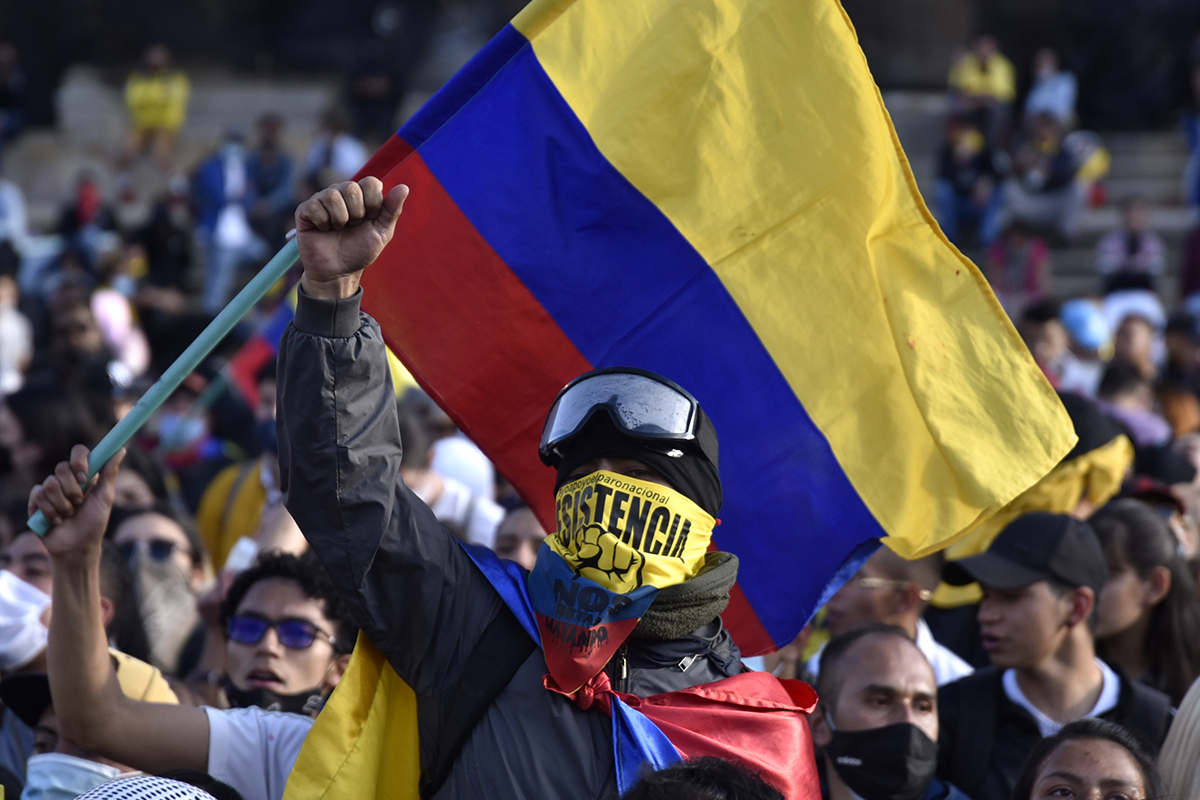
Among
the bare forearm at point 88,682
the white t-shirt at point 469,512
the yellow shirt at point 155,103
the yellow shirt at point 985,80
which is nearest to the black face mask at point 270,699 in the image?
the bare forearm at point 88,682

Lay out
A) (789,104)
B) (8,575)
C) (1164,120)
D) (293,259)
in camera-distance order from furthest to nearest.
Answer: (1164,120)
(8,575)
(789,104)
(293,259)

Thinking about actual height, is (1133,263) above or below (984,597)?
below

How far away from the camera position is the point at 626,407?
311 centimetres

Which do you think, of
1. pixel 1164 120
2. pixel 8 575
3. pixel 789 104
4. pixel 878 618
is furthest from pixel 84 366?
pixel 1164 120

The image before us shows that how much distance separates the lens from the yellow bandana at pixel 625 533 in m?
3.02

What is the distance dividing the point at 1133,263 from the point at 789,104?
11.2m

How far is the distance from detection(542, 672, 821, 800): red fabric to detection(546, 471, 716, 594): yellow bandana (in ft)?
0.74

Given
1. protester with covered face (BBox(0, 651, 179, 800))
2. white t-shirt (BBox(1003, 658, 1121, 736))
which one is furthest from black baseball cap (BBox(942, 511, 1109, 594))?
protester with covered face (BBox(0, 651, 179, 800))

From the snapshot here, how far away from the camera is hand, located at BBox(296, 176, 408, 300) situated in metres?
2.75

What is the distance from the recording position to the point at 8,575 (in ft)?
13.8

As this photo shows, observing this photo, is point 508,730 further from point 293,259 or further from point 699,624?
point 293,259

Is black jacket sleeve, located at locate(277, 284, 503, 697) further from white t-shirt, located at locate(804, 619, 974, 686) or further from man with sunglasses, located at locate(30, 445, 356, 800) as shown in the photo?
white t-shirt, located at locate(804, 619, 974, 686)

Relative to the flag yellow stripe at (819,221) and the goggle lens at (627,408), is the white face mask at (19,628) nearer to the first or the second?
the goggle lens at (627,408)

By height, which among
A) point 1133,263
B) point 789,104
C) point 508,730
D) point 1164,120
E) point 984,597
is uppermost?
point 789,104
